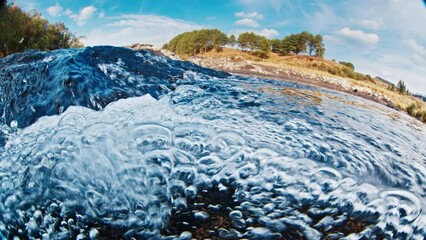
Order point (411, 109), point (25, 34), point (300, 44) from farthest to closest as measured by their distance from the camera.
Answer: point (25, 34)
point (411, 109)
point (300, 44)

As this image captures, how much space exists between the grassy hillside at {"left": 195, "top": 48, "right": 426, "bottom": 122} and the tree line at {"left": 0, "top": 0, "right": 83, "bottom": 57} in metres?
0.86

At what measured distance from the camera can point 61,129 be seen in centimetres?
49

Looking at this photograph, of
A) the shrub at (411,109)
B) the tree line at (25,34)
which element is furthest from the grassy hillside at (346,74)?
the tree line at (25,34)

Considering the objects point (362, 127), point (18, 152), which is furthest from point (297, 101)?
point (18, 152)

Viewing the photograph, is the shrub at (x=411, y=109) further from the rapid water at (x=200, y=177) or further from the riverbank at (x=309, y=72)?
the rapid water at (x=200, y=177)

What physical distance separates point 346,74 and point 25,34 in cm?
158

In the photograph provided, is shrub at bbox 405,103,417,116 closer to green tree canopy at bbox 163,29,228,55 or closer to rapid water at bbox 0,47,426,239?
rapid water at bbox 0,47,426,239

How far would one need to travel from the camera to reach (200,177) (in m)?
0.41

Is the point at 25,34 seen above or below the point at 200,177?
above

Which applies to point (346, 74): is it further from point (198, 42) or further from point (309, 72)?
point (198, 42)

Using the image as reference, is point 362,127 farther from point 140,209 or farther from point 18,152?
point 18,152

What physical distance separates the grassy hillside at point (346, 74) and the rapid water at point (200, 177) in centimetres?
37

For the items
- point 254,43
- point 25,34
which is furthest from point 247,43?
point 25,34

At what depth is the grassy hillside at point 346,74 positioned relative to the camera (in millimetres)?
890
